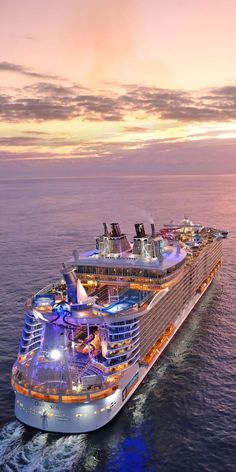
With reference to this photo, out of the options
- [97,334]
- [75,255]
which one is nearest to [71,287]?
[97,334]

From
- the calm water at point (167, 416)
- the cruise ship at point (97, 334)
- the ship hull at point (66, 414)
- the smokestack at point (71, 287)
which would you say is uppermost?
the smokestack at point (71, 287)

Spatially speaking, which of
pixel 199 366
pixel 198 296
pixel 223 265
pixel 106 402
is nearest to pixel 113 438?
pixel 106 402

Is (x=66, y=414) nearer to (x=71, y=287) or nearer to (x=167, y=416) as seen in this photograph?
(x=167, y=416)

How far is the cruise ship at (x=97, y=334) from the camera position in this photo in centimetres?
4316

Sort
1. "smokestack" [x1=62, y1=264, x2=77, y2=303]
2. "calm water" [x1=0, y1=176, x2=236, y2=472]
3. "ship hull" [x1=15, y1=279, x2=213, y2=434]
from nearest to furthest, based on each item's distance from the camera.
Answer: "calm water" [x1=0, y1=176, x2=236, y2=472] → "ship hull" [x1=15, y1=279, x2=213, y2=434] → "smokestack" [x1=62, y1=264, x2=77, y2=303]

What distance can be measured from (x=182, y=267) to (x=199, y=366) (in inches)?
613

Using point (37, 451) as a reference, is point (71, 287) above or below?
above

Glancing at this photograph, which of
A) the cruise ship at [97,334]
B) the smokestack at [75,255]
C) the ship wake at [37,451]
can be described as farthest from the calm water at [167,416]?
the smokestack at [75,255]

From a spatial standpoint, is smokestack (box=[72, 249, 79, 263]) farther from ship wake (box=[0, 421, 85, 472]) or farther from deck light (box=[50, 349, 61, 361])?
ship wake (box=[0, 421, 85, 472])

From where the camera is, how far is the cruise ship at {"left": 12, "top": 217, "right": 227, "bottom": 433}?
1699 inches

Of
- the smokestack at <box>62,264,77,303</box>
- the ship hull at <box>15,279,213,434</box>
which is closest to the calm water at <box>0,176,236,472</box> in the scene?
the ship hull at <box>15,279,213,434</box>

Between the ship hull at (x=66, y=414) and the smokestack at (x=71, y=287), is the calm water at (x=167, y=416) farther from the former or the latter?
the smokestack at (x=71, y=287)

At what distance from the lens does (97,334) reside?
53406mm

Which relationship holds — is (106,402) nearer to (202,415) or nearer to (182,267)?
(202,415)
